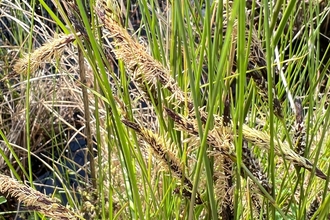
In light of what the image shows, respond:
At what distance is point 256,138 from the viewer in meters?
0.45

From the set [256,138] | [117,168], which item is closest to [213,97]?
[256,138]

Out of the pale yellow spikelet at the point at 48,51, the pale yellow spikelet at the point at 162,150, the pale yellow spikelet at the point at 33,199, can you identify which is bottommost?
the pale yellow spikelet at the point at 33,199

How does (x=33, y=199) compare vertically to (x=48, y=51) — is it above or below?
below

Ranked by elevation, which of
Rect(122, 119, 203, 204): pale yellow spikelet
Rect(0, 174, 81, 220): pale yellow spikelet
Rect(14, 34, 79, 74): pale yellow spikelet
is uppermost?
Rect(14, 34, 79, 74): pale yellow spikelet

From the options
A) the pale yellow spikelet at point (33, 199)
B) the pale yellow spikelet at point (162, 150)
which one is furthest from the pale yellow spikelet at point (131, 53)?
the pale yellow spikelet at point (33, 199)

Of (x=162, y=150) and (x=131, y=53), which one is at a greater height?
(x=131, y=53)

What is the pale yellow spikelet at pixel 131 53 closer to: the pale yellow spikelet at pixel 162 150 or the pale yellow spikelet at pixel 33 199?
the pale yellow spikelet at pixel 162 150

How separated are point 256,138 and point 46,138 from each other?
4.69 ft

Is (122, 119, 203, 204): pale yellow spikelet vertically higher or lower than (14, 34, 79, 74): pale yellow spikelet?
lower

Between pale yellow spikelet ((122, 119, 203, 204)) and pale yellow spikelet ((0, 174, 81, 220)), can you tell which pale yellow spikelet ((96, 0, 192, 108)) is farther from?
pale yellow spikelet ((0, 174, 81, 220))

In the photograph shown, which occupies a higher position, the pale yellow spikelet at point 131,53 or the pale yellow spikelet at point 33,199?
the pale yellow spikelet at point 131,53

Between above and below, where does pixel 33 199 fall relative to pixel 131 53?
below

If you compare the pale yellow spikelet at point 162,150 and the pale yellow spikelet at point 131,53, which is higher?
the pale yellow spikelet at point 131,53

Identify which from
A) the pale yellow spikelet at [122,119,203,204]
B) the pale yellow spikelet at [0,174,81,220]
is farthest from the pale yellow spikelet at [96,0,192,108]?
the pale yellow spikelet at [0,174,81,220]
